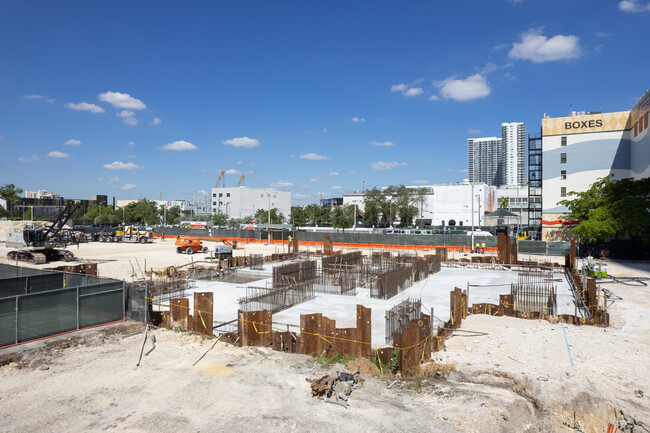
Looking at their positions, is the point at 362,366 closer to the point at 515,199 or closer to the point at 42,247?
the point at 42,247

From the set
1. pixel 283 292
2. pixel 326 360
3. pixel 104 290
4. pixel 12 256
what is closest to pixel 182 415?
pixel 326 360

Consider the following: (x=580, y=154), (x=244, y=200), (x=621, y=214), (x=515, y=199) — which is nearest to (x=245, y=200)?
(x=244, y=200)

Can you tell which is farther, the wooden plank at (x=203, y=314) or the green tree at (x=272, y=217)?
the green tree at (x=272, y=217)

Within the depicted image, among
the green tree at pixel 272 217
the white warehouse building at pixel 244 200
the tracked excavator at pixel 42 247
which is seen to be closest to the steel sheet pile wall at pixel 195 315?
the tracked excavator at pixel 42 247

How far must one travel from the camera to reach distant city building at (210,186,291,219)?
14888 centimetres

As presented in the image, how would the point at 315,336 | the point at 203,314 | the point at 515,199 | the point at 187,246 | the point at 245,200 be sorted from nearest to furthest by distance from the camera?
1. the point at 315,336
2. the point at 203,314
3. the point at 187,246
4. the point at 515,199
5. the point at 245,200

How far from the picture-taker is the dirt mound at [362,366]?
11.8m

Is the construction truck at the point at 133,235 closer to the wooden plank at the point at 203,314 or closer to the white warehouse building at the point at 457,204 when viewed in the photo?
the wooden plank at the point at 203,314

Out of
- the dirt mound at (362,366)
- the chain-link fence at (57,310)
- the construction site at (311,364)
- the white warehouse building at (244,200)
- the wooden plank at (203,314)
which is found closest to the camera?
the construction site at (311,364)

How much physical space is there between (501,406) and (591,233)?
41.7 metres

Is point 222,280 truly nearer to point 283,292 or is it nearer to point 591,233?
point 283,292

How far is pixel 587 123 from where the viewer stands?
60719 millimetres

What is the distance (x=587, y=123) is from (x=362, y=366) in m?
64.1

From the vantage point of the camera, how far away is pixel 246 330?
14156 mm
